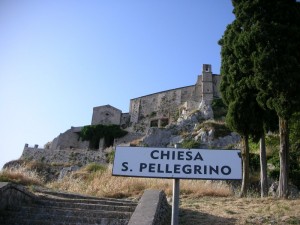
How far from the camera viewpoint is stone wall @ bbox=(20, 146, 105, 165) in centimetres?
3070

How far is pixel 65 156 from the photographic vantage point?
3195cm

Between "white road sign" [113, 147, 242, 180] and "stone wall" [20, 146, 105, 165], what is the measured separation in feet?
88.5

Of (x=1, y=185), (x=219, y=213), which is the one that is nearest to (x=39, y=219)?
(x=1, y=185)

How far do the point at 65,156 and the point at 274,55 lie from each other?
2647cm

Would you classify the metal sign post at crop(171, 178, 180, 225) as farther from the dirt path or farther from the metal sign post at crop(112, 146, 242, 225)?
the dirt path

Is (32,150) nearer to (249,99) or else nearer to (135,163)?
(249,99)

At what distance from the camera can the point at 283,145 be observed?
878 cm

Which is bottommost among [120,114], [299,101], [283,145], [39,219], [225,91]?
[39,219]

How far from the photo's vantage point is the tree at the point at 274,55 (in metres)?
8.78

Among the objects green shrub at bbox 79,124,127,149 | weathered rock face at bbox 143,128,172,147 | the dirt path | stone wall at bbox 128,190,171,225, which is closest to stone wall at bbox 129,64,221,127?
green shrub at bbox 79,124,127,149

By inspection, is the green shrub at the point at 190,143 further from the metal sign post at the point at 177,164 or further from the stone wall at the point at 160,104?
the metal sign post at the point at 177,164

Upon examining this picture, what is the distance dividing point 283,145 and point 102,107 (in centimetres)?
4190

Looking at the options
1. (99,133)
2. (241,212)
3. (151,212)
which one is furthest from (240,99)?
(99,133)

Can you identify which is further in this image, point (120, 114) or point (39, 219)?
point (120, 114)
